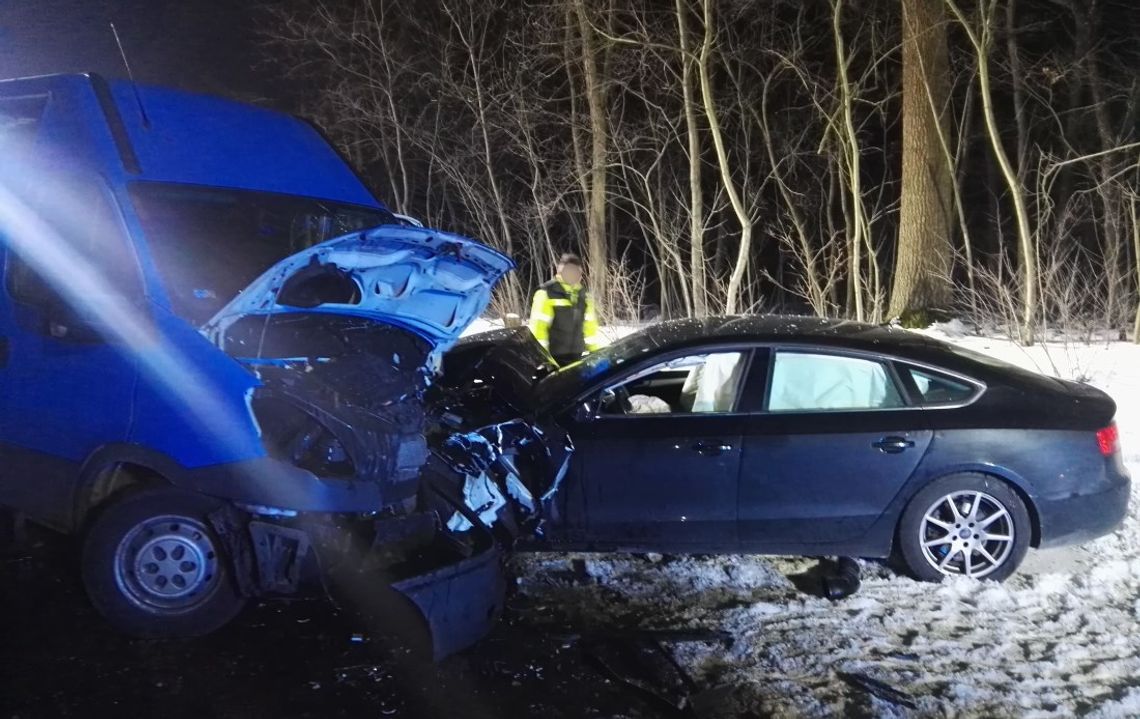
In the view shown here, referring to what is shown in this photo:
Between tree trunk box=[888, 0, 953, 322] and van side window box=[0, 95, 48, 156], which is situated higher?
tree trunk box=[888, 0, 953, 322]

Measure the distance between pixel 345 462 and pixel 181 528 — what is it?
33.5 inches

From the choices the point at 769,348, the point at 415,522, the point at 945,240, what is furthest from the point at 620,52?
the point at 415,522

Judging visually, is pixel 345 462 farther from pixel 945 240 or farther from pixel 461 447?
pixel 945 240

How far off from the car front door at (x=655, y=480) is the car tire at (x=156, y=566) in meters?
1.80

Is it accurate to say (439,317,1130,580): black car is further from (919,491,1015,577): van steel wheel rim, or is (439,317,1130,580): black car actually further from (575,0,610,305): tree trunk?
(575,0,610,305): tree trunk

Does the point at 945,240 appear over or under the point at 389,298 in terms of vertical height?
over

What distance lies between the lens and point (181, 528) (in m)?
3.99

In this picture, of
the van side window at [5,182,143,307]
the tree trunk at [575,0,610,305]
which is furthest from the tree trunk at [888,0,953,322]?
the van side window at [5,182,143,307]

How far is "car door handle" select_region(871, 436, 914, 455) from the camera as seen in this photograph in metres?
4.40

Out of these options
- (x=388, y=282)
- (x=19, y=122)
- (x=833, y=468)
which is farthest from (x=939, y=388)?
(x=19, y=122)

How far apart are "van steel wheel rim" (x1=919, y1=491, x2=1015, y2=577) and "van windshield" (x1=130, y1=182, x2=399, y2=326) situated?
12.3 ft

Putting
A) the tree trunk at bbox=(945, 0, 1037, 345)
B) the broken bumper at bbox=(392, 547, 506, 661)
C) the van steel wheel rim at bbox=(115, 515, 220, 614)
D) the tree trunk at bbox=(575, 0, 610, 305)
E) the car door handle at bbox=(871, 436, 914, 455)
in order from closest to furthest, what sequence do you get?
the broken bumper at bbox=(392, 547, 506, 661)
the van steel wheel rim at bbox=(115, 515, 220, 614)
the car door handle at bbox=(871, 436, 914, 455)
the tree trunk at bbox=(945, 0, 1037, 345)
the tree trunk at bbox=(575, 0, 610, 305)

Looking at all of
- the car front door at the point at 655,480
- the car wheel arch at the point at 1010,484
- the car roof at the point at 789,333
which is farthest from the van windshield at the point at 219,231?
the car wheel arch at the point at 1010,484

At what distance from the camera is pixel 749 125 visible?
17875 mm
